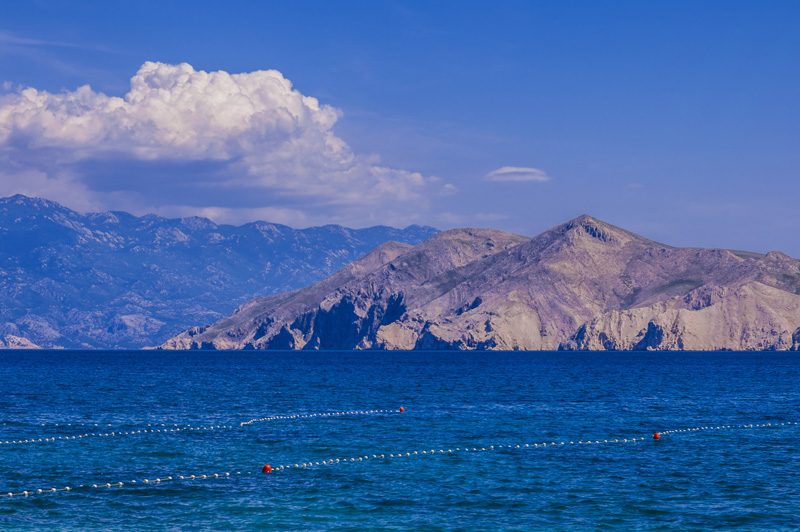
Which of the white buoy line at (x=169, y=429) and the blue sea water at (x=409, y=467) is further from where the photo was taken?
the white buoy line at (x=169, y=429)

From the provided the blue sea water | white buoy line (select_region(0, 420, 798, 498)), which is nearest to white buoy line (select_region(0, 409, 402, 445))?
the blue sea water

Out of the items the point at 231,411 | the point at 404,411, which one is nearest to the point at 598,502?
the point at 404,411

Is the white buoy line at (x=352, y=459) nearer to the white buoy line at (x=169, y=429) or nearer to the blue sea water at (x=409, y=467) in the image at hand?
the blue sea water at (x=409, y=467)

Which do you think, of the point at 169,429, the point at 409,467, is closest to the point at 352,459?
the point at 409,467

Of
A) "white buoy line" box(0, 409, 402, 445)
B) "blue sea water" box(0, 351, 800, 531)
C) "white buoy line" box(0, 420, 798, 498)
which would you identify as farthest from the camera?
"white buoy line" box(0, 409, 402, 445)

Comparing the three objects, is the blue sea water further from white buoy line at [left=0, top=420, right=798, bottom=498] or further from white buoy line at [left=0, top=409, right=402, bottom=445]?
white buoy line at [left=0, top=409, right=402, bottom=445]

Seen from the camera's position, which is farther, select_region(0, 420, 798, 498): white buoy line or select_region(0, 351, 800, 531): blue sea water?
select_region(0, 420, 798, 498): white buoy line

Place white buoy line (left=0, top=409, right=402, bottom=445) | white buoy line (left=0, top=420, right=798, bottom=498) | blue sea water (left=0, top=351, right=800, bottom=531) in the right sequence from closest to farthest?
blue sea water (left=0, top=351, right=800, bottom=531)
white buoy line (left=0, top=420, right=798, bottom=498)
white buoy line (left=0, top=409, right=402, bottom=445)

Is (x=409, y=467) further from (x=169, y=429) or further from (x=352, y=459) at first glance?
(x=169, y=429)

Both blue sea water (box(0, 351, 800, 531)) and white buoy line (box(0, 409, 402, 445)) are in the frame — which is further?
white buoy line (box(0, 409, 402, 445))

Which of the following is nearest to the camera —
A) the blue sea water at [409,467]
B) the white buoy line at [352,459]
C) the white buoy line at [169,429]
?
the blue sea water at [409,467]

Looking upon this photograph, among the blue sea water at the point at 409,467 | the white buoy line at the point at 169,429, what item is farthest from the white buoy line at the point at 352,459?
the white buoy line at the point at 169,429

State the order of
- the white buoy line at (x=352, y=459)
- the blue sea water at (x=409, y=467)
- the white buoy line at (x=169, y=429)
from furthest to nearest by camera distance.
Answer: the white buoy line at (x=169, y=429)
the white buoy line at (x=352, y=459)
the blue sea water at (x=409, y=467)

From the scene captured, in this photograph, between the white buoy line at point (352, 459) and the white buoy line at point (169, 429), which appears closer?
the white buoy line at point (352, 459)
